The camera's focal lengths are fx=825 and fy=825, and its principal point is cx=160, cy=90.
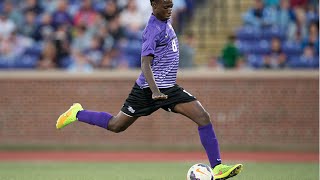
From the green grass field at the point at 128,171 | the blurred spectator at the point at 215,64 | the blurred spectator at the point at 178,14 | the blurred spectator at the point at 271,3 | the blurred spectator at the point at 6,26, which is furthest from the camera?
the blurred spectator at the point at 178,14

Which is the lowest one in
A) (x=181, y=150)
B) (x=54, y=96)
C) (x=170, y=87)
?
(x=181, y=150)

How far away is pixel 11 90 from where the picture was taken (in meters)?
17.3

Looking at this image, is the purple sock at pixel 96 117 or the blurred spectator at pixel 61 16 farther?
the blurred spectator at pixel 61 16

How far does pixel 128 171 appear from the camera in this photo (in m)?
12.4

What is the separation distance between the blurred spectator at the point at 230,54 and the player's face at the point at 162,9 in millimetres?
8039

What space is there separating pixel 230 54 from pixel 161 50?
8009 mm

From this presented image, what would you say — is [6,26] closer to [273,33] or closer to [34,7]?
[34,7]

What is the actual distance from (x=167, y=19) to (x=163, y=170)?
3.76 m

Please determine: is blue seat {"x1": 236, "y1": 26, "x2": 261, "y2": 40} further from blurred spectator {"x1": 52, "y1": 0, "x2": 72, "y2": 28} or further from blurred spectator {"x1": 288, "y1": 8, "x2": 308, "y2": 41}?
blurred spectator {"x1": 52, "y1": 0, "x2": 72, "y2": 28}

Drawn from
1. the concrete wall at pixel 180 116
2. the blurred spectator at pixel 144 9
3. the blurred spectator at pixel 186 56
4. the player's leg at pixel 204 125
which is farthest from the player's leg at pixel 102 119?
the blurred spectator at pixel 144 9

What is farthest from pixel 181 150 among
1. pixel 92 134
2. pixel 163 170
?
pixel 163 170

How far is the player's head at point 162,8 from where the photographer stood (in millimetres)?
9383

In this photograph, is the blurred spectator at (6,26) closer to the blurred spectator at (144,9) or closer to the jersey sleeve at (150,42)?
the blurred spectator at (144,9)

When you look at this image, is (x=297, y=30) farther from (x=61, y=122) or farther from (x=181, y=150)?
(x=61, y=122)
